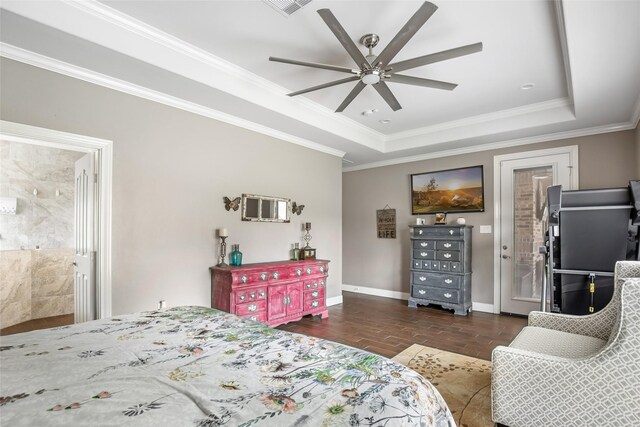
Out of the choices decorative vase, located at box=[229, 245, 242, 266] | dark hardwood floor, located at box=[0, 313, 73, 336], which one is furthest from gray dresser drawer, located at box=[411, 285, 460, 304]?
dark hardwood floor, located at box=[0, 313, 73, 336]

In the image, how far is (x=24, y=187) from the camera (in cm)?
473

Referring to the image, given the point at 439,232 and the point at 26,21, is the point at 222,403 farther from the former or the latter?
the point at 439,232

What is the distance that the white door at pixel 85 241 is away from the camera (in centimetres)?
308

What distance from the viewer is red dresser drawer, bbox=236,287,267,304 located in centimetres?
370

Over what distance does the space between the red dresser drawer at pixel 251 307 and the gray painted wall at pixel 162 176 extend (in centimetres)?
46

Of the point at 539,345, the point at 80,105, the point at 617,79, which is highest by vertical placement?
the point at 617,79

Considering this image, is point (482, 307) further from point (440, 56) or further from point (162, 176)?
point (162, 176)

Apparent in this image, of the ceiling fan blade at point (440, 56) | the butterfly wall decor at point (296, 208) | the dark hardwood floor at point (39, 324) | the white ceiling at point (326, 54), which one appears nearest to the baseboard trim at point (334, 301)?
the butterfly wall decor at point (296, 208)

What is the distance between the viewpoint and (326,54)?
10.3 ft

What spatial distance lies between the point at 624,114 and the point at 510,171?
1.43 meters

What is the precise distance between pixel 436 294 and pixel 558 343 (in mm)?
2956

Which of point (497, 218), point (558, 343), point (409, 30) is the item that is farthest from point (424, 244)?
point (409, 30)

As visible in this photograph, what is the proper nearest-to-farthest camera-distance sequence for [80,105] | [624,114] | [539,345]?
[539,345] < [80,105] < [624,114]

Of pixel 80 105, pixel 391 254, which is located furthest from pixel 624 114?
pixel 80 105
